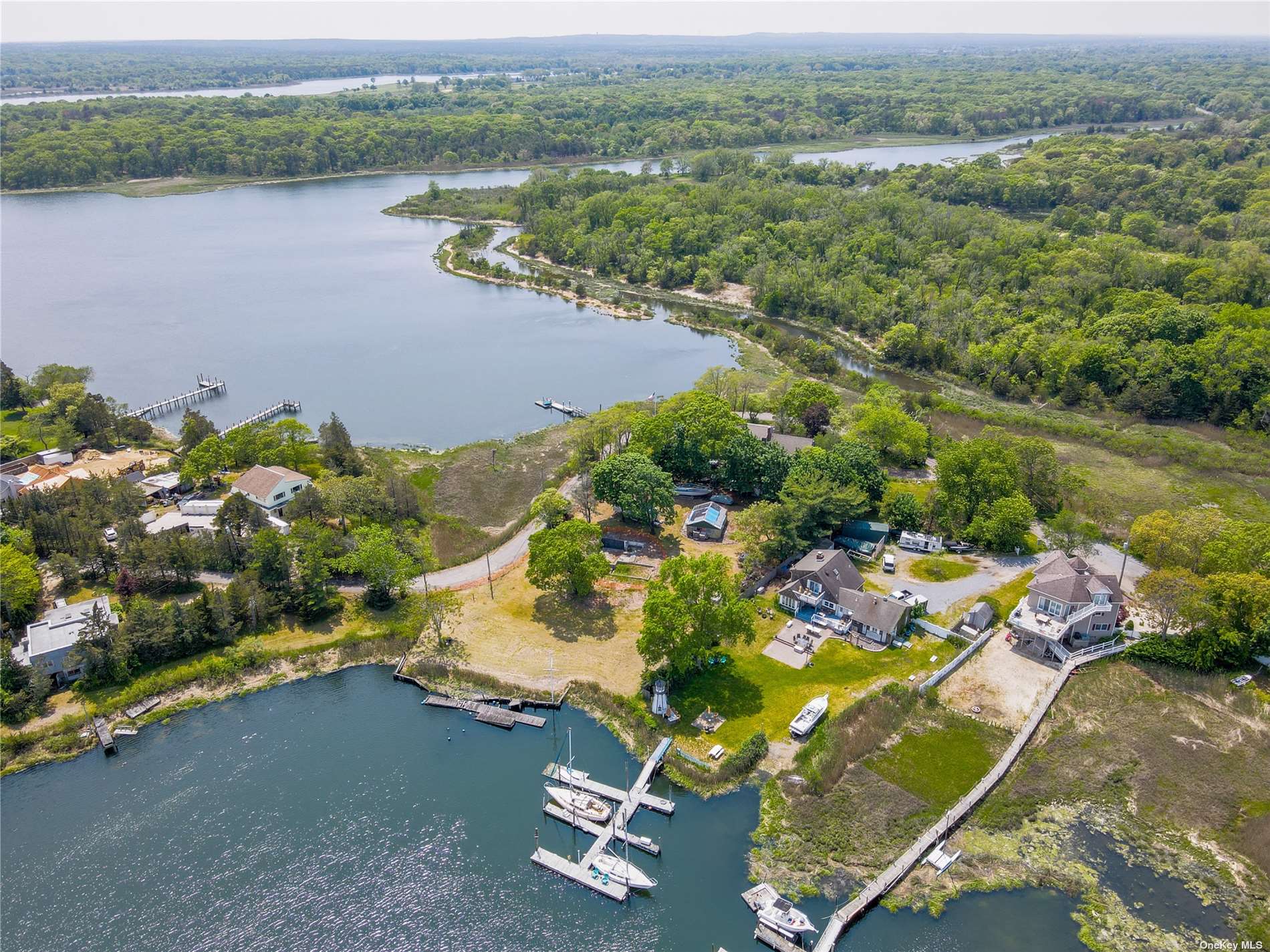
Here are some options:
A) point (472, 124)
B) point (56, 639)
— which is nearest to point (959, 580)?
point (56, 639)

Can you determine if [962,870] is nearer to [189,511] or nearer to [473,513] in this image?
[473,513]

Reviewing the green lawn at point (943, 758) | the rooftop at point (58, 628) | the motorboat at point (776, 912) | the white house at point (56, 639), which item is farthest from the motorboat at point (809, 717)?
the rooftop at point (58, 628)

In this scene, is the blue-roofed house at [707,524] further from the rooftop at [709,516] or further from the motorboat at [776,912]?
the motorboat at [776,912]

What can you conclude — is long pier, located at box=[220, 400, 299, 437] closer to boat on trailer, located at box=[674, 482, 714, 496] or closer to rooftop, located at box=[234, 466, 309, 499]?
rooftop, located at box=[234, 466, 309, 499]

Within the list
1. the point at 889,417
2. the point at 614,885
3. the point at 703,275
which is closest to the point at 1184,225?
the point at 703,275

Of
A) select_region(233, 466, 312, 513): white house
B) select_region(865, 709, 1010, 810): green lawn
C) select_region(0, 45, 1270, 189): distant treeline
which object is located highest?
select_region(0, 45, 1270, 189): distant treeline

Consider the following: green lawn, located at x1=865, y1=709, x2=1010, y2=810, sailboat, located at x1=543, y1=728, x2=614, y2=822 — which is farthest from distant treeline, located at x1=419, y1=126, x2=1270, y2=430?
sailboat, located at x1=543, y1=728, x2=614, y2=822
